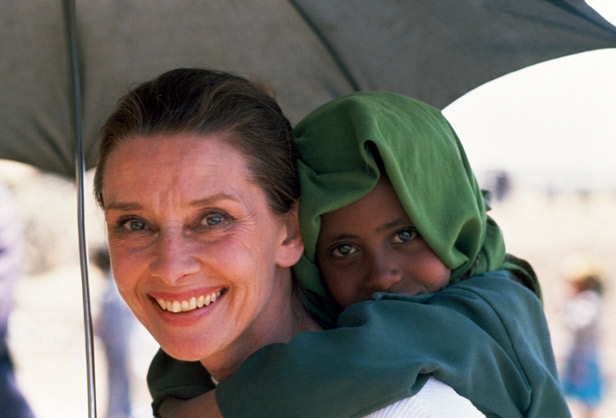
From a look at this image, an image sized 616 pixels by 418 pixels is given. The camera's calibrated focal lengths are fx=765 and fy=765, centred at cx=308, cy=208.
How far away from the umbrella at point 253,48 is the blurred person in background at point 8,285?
0.18m

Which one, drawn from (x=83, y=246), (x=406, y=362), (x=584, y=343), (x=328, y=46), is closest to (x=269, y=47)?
(x=328, y=46)

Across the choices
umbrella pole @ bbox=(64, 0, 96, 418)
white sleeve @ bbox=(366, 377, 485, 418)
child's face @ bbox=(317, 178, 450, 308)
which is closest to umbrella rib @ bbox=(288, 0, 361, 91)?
umbrella pole @ bbox=(64, 0, 96, 418)

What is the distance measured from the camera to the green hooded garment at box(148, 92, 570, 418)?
1.52 m

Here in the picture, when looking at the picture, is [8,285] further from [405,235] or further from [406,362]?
[406,362]

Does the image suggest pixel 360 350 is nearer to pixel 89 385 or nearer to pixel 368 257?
pixel 368 257

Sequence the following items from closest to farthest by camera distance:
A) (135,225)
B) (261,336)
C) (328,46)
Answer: (135,225)
(261,336)
(328,46)

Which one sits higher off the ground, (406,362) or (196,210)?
(196,210)

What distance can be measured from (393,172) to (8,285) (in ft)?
4.57

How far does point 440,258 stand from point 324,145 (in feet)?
1.39

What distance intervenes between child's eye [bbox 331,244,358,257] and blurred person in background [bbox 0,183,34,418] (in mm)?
1118

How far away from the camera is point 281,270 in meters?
1.97

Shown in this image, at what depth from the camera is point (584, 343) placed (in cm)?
606

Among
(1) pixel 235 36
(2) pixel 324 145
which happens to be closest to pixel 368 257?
(2) pixel 324 145

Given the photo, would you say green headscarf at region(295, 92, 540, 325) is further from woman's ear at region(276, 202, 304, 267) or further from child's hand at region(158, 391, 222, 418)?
child's hand at region(158, 391, 222, 418)
